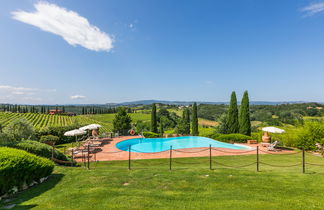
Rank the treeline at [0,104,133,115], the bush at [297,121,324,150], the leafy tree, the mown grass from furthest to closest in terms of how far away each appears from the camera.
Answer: the treeline at [0,104,133,115], the bush at [297,121,324,150], the leafy tree, the mown grass

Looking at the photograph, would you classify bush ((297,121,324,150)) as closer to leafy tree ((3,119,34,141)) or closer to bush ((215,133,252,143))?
bush ((215,133,252,143))

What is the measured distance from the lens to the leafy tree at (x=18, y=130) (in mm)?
10431

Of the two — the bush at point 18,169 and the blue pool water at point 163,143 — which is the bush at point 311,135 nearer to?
the blue pool water at point 163,143

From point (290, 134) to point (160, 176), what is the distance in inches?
532

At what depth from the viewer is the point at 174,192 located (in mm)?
4332

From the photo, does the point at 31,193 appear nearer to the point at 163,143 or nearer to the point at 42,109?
the point at 163,143

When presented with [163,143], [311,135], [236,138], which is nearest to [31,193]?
[163,143]

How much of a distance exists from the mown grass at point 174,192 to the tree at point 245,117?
12289mm

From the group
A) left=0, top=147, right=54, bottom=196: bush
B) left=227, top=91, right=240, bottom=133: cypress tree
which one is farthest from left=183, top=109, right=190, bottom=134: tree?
left=0, top=147, right=54, bottom=196: bush

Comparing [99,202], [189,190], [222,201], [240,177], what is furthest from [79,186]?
[240,177]

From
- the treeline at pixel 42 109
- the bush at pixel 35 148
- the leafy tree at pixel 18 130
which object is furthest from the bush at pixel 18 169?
the treeline at pixel 42 109

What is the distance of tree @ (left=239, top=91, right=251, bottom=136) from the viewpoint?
17.1 meters

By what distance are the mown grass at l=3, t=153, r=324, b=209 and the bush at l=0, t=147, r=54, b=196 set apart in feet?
1.12

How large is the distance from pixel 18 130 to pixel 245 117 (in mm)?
20966
